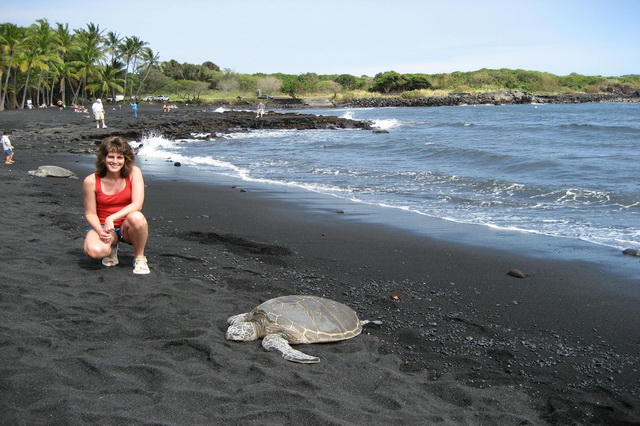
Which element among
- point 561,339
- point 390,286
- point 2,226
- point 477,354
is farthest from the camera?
point 2,226

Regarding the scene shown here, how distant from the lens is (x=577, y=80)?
11356 centimetres

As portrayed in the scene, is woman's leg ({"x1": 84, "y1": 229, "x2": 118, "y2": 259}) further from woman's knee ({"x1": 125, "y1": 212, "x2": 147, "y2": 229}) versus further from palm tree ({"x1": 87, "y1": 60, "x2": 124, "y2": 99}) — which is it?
palm tree ({"x1": 87, "y1": 60, "x2": 124, "y2": 99})

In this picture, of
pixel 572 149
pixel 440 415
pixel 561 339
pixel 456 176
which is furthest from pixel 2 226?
pixel 572 149

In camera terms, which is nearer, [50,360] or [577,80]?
[50,360]

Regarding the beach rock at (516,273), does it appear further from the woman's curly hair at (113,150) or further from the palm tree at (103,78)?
the palm tree at (103,78)

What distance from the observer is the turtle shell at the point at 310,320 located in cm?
378

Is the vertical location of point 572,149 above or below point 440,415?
above

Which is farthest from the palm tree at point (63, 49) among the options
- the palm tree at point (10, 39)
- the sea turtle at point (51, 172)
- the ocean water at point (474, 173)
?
the sea turtle at point (51, 172)

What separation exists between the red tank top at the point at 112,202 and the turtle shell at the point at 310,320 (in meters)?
1.85

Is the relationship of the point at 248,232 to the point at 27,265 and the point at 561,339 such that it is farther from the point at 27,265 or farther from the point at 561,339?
the point at 561,339

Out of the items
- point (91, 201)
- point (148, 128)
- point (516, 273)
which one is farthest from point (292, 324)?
point (148, 128)

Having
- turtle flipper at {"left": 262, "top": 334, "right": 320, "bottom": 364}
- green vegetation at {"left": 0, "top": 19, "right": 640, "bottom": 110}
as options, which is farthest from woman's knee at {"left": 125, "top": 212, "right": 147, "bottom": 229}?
green vegetation at {"left": 0, "top": 19, "right": 640, "bottom": 110}

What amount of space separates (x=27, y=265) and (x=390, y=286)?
141 inches

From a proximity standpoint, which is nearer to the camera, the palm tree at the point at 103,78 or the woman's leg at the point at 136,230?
the woman's leg at the point at 136,230
